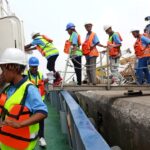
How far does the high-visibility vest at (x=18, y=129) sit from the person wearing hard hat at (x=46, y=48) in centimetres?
617

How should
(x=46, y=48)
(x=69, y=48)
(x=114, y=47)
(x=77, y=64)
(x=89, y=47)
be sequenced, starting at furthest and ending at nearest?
(x=114, y=47)
(x=46, y=48)
(x=89, y=47)
(x=69, y=48)
(x=77, y=64)

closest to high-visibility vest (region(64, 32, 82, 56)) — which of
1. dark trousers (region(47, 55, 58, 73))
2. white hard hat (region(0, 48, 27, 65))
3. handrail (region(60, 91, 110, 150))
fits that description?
dark trousers (region(47, 55, 58, 73))

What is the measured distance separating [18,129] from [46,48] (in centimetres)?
692

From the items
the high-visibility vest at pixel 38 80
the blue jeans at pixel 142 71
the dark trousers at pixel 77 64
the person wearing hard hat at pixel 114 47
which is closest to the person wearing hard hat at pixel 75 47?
the dark trousers at pixel 77 64

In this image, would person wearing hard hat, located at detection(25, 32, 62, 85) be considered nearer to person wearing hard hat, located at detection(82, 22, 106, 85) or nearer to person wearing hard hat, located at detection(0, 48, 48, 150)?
person wearing hard hat, located at detection(82, 22, 106, 85)

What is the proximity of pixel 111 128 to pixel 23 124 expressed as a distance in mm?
3899

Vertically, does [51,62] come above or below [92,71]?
above

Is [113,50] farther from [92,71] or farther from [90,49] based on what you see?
[92,71]

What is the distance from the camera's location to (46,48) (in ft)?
33.0

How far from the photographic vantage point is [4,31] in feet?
20.8

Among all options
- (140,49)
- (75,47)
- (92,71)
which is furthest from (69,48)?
(140,49)

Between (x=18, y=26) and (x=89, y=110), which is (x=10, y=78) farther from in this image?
(x=89, y=110)

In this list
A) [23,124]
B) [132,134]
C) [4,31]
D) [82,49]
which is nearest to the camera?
[23,124]

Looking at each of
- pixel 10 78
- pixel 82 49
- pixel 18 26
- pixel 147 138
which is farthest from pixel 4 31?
pixel 82 49
